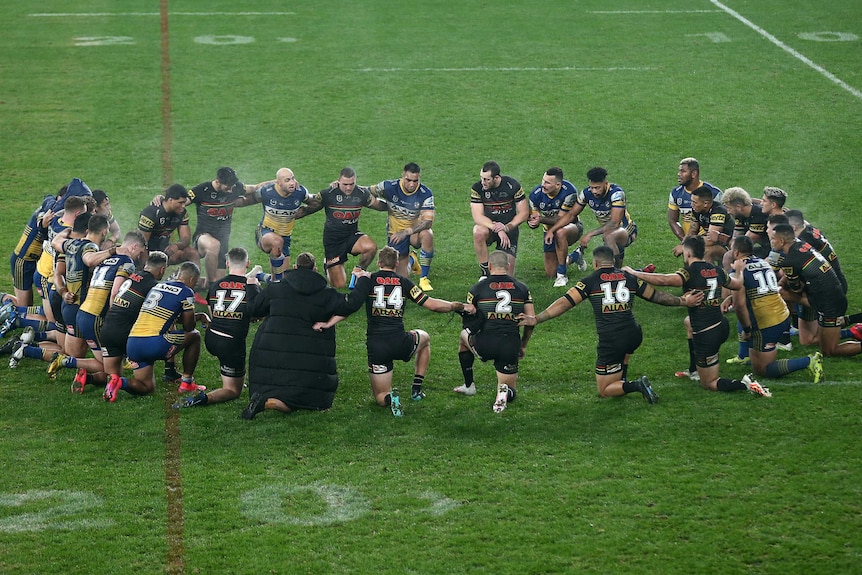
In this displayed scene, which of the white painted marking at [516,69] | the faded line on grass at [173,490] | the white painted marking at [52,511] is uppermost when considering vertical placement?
the white painted marking at [516,69]

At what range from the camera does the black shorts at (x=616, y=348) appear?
1241 cm

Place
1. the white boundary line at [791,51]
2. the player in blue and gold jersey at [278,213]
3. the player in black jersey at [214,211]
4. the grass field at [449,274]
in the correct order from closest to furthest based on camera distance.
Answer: the grass field at [449,274]
the player in black jersey at [214,211]
the player in blue and gold jersey at [278,213]
the white boundary line at [791,51]

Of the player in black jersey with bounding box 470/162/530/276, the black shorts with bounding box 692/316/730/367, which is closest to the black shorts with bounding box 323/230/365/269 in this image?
the player in black jersey with bounding box 470/162/530/276

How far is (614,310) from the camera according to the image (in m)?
12.5

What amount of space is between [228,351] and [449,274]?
5135mm

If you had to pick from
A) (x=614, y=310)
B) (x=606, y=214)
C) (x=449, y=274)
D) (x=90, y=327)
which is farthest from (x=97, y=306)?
(x=606, y=214)

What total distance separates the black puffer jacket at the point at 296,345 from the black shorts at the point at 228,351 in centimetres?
38

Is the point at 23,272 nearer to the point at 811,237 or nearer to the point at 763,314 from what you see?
the point at 763,314

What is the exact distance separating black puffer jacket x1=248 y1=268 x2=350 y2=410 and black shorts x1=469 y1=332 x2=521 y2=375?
5.02ft

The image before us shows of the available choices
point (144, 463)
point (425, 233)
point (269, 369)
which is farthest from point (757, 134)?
point (144, 463)

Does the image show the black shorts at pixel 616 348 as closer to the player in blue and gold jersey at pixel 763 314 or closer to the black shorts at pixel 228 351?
the player in blue and gold jersey at pixel 763 314

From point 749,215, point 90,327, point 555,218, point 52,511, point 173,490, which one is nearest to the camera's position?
point 52,511

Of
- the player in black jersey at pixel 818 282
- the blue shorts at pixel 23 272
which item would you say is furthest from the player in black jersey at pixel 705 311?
the blue shorts at pixel 23 272

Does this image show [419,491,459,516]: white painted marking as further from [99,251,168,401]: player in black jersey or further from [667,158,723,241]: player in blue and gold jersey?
[667,158,723,241]: player in blue and gold jersey
